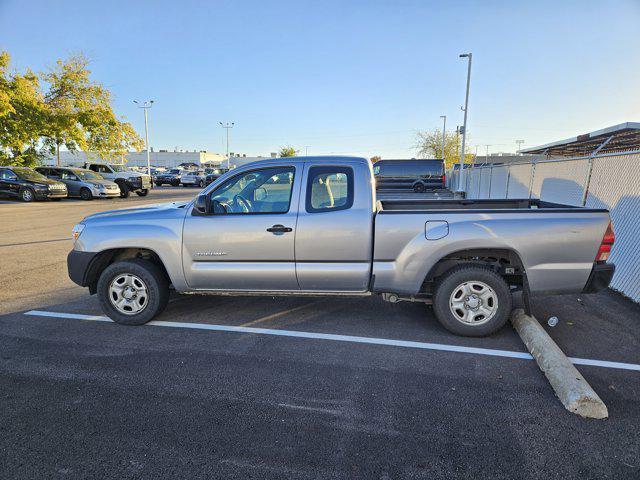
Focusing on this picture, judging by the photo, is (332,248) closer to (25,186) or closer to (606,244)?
(606,244)

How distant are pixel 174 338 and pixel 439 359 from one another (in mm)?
2760

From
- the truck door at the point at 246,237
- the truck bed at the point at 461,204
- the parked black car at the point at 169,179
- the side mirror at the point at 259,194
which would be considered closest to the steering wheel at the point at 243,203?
the truck door at the point at 246,237

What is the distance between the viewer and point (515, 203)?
18.1ft

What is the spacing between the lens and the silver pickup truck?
12.9 feet

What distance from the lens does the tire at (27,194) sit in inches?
790

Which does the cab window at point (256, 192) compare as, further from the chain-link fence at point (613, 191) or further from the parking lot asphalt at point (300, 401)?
the chain-link fence at point (613, 191)

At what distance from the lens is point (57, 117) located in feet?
85.1

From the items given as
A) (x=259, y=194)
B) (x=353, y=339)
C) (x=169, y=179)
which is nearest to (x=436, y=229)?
(x=353, y=339)

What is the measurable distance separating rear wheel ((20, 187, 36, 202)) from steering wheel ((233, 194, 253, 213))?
69.3ft

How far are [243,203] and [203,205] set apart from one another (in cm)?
44

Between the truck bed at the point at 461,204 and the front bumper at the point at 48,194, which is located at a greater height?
the truck bed at the point at 461,204

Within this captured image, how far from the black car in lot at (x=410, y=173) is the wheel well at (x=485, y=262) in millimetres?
17664

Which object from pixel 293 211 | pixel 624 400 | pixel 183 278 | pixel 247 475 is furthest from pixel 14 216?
pixel 624 400

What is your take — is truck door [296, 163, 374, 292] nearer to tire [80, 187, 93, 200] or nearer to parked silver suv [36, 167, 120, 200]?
parked silver suv [36, 167, 120, 200]
